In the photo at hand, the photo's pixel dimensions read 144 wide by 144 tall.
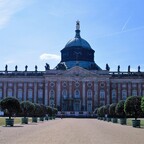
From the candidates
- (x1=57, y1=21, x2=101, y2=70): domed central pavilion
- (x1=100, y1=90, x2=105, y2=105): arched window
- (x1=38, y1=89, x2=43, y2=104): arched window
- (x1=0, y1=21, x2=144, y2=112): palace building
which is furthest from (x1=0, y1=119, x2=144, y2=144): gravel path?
(x1=57, y1=21, x2=101, y2=70): domed central pavilion

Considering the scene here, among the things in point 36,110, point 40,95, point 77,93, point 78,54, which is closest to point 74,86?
point 77,93

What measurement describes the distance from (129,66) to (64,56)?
2169 centimetres

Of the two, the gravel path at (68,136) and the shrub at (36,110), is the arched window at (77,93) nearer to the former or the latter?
the shrub at (36,110)

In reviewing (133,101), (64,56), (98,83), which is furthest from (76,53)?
(133,101)

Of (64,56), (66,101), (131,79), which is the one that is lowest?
(66,101)

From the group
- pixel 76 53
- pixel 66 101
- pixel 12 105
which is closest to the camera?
pixel 12 105

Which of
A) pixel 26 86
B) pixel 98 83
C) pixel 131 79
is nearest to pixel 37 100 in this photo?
pixel 26 86

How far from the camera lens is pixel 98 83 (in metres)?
106

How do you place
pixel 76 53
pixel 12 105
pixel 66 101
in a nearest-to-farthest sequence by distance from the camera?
pixel 12 105
pixel 66 101
pixel 76 53

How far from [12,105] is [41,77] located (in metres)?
68.3

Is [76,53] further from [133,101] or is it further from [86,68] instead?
[133,101]

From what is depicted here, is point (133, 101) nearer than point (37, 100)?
Yes

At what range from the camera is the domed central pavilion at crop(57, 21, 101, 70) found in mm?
113012

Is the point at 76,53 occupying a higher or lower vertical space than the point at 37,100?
higher
